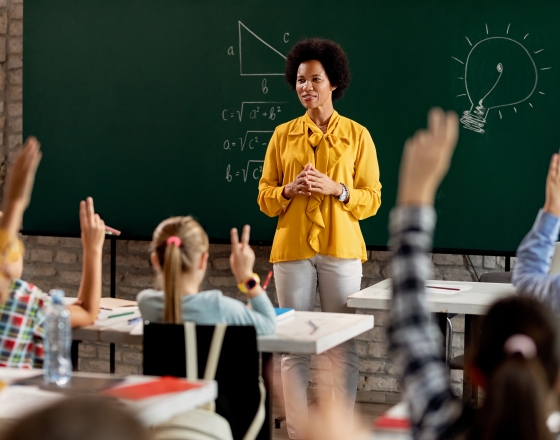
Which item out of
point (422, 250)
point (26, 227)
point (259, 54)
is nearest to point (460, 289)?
point (259, 54)

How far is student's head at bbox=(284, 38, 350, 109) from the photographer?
3.87 m

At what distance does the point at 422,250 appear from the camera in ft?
4.34

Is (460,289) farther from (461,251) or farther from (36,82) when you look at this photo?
(36,82)

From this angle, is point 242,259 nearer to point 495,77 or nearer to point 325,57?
point 325,57

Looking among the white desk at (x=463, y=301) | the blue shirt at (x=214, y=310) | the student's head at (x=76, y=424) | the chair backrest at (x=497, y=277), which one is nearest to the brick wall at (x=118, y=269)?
the chair backrest at (x=497, y=277)

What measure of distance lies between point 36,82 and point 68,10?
0.49m

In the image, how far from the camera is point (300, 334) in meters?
2.67

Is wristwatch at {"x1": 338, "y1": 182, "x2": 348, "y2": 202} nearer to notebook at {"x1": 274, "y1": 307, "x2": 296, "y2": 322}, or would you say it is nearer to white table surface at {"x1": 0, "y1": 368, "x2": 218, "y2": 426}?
notebook at {"x1": 274, "y1": 307, "x2": 296, "y2": 322}

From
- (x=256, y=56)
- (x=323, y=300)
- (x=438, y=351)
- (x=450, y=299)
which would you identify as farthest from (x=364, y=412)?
(x=438, y=351)

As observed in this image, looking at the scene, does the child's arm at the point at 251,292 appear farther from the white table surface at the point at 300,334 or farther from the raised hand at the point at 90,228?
the raised hand at the point at 90,228

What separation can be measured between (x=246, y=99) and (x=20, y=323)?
2.61m

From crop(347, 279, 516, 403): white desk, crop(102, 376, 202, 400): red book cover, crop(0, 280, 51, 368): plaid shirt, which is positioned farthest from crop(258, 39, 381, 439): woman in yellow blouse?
crop(102, 376, 202, 400): red book cover

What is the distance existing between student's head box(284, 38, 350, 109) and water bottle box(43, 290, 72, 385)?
6.23 feet

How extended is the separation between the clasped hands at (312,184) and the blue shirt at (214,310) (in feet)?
3.67
